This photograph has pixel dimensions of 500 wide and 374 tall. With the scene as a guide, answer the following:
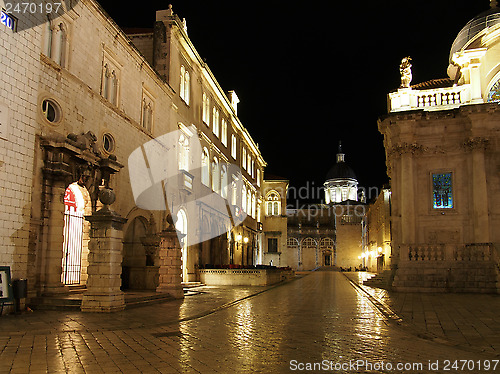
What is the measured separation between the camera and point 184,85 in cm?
2970

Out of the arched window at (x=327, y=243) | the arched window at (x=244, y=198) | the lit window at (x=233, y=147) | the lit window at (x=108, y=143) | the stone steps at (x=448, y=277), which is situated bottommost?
the stone steps at (x=448, y=277)

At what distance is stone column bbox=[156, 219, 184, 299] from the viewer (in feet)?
59.7

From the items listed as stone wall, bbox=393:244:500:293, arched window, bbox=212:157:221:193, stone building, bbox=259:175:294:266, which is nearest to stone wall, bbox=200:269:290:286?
arched window, bbox=212:157:221:193

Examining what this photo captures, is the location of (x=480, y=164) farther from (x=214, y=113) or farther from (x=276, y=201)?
(x=276, y=201)

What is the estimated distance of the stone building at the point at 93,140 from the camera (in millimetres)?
13539

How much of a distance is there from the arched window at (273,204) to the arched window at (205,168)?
1230 inches

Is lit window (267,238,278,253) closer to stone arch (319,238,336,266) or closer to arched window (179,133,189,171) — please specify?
stone arch (319,238,336,266)

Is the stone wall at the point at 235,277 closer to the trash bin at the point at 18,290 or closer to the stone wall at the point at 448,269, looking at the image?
the stone wall at the point at 448,269

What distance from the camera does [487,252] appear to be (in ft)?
74.3

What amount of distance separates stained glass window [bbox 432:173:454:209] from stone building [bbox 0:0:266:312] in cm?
1363

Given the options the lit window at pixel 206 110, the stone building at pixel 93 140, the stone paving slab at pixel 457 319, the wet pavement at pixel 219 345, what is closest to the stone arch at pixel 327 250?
the stone building at pixel 93 140

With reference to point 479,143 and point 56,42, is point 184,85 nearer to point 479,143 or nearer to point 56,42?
point 56,42

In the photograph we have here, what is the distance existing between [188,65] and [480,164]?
17.5 metres

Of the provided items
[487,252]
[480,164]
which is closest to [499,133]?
[480,164]
